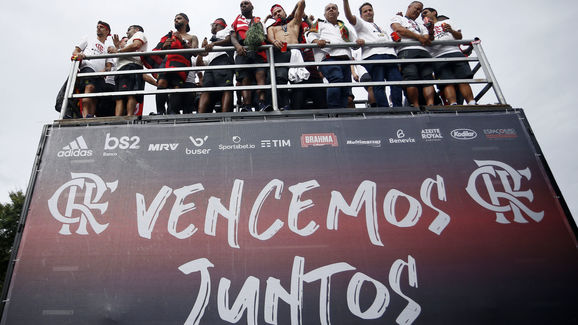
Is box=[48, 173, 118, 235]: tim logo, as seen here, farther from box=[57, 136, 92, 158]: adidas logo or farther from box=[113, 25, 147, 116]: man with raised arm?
box=[113, 25, 147, 116]: man with raised arm

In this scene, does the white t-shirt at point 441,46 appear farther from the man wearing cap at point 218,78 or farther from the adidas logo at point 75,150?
the adidas logo at point 75,150

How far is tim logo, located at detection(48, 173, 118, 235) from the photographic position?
3.15 metres

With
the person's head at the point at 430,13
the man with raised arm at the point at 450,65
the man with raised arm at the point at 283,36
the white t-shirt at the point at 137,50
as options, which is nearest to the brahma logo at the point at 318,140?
the man with raised arm at the point at 283,36

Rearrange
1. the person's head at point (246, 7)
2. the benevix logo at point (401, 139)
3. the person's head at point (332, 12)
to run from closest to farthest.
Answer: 1. the benevix logo at point (401, 139)
2. the person's head at point (332, 12)
3. the person's head at point (246, 7)

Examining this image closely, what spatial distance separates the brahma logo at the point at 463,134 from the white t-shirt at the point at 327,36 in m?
1.95

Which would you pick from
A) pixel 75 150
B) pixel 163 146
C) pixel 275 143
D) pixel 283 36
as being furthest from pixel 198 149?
pixel 283 36

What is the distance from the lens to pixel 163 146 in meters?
3.56

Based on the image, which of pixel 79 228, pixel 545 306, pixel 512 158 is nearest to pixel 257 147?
pixel 79 228

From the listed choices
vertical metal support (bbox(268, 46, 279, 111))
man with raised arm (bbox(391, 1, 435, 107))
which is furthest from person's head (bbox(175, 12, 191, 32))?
man with raised arm (bbox(391, 1, 435, 107))

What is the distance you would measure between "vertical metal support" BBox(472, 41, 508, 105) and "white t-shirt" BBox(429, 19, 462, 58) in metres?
0.27

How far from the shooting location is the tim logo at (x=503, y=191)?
3.29m

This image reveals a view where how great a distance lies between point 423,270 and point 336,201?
1.09m

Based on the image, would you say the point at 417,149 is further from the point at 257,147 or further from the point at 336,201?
the point at 257,147

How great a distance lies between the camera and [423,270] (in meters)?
2.99
